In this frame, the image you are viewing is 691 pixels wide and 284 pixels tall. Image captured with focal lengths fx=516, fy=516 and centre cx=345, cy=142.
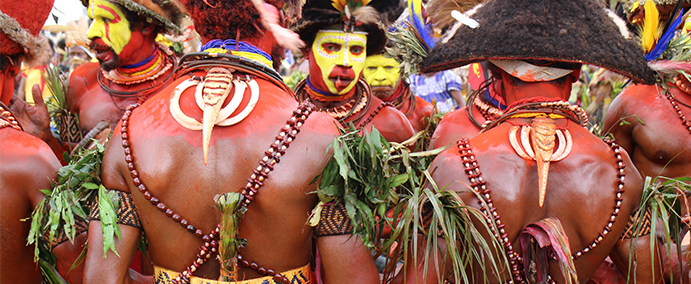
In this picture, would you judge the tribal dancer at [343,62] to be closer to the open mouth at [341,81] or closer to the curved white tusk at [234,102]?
the open mouth at [341,81]

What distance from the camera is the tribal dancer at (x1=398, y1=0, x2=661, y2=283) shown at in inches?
88.1

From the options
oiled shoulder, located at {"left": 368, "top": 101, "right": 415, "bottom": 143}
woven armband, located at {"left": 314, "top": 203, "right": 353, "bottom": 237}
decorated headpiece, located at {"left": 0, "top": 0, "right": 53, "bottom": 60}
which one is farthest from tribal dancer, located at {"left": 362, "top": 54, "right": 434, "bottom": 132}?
woven armband, located at {"left": 314, "top": 203, "right": 353, "bottom": 237}

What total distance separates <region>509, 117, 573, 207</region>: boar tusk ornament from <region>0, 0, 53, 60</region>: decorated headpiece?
2623 mm

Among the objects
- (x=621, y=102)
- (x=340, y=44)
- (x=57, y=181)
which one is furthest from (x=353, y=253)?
(x=621, y=102)

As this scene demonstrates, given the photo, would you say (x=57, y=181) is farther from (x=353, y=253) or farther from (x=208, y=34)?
(x=353, y=253)

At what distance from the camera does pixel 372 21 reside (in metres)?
4.09

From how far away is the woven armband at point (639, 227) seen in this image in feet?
7.72

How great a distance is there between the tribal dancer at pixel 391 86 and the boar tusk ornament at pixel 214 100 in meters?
3.18

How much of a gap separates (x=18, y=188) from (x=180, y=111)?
1.05m

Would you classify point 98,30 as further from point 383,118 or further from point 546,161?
point 546,161

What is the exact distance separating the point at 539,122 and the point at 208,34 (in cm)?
153

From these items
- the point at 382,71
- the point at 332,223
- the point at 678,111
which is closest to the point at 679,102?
the point at 678,111

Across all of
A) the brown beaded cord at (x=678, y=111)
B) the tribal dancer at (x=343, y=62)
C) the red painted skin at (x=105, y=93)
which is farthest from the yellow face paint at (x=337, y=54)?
the brown beaded cord at (x=678, y=111)

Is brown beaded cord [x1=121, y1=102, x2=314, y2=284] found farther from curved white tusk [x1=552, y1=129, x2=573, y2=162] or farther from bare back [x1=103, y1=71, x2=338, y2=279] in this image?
curved white tusk [x1=552, y1=129, x2=573, y2=162]
